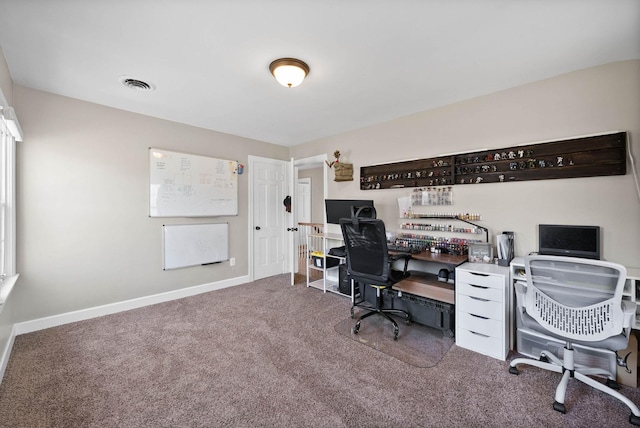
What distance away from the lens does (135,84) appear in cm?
246

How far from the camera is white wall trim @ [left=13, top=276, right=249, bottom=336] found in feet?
8.34

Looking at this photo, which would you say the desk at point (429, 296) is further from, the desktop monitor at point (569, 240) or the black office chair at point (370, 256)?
the desktop monitor at point (569, 240)

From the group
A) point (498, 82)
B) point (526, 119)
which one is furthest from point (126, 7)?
point (526, 119)

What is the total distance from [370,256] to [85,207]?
3.05 metres

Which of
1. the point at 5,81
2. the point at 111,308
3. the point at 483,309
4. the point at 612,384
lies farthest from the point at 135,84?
the point at 612,384

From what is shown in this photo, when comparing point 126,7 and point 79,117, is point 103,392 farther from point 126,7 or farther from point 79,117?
point 79,117

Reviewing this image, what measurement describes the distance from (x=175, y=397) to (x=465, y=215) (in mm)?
2984

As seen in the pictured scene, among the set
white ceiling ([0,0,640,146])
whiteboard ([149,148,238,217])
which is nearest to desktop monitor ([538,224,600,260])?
white ceiling ([0,0,640,146])

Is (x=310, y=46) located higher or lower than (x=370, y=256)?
higher

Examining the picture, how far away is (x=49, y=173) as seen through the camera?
8.63ft

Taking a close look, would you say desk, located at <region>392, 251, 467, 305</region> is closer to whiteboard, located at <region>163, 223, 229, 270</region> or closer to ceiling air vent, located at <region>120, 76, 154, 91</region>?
whiteboard, located at <region>163, 223, 229, 270</region>

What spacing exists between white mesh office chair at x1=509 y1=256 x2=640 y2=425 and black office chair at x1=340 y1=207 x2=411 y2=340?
1010 millimetres

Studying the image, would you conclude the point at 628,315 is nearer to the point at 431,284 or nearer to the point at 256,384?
the point at 431,284

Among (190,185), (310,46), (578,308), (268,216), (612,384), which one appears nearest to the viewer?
(578,308)
